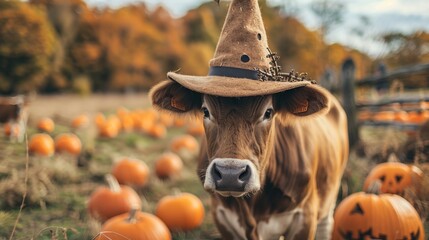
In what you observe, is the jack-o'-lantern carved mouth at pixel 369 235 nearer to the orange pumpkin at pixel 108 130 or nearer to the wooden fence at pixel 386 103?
the wooden fence at pixel 386 103

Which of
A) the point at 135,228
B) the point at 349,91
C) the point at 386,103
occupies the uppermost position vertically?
the point at 349,91

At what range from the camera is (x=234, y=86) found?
107 inches

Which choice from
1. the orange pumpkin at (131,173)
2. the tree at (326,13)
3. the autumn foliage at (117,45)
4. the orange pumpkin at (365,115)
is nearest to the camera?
the orange pumpkin at (131,173)

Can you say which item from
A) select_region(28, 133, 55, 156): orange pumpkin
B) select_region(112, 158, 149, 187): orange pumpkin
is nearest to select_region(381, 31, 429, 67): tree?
select_region(112, 158, 149, 187): orange pumpkin

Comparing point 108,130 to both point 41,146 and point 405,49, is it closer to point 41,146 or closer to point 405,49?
point 41,146

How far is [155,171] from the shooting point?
7207 mm

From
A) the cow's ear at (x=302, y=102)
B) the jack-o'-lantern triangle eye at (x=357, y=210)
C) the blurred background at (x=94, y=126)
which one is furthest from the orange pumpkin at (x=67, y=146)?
the cow's ear at (x=302, y=102)

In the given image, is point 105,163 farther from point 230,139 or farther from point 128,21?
point 128,21

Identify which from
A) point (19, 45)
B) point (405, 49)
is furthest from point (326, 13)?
point (19, 45)

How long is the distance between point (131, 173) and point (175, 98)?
349 cm

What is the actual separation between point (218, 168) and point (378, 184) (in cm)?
233

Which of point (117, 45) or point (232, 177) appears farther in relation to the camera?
point (117, 45)

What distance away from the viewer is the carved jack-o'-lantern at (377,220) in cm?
383

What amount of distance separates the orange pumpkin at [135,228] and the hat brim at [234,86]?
57.6 inches
